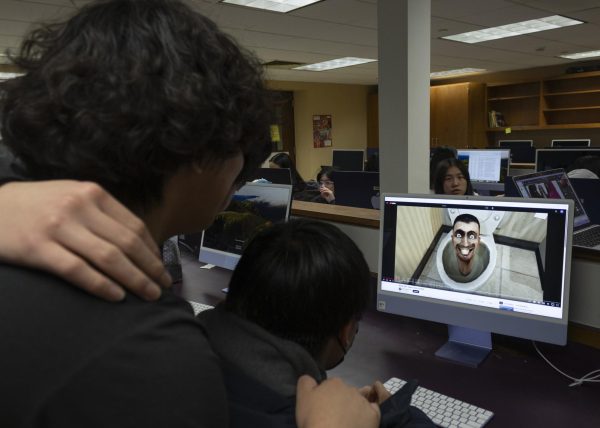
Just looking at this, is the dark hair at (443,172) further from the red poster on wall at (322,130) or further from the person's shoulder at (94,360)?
the red poster on wall at (322,130)

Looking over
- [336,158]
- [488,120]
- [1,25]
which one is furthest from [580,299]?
[488,120]

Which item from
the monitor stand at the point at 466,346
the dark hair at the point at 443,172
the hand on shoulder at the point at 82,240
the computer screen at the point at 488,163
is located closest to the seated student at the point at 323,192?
the dark hair at the point at 443,172

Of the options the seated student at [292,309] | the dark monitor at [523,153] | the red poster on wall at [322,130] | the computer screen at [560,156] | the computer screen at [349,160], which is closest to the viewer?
the seated student at [292,309]

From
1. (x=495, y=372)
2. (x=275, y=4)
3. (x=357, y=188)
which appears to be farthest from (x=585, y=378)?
(x=275, y=4)

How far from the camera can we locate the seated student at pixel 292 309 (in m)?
0.72

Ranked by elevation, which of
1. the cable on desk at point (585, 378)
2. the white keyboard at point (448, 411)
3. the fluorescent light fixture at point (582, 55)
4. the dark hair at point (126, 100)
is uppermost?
the fluorescent light fixture at point (582, 55)

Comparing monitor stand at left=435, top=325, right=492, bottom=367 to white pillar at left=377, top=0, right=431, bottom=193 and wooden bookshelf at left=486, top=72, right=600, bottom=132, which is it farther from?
wooden bookshelf at left=486, top=72, right=600, bottom=132

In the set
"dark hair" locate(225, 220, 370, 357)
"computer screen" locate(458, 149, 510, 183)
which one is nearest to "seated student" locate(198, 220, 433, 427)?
"dark hair" locate(225, 220, 370, 357)

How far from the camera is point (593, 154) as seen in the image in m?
4.54

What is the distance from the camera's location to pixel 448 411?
3.84 ft

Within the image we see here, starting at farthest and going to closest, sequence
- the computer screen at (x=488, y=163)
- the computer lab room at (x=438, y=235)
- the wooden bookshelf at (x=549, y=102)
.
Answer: the wooden bookshelf at (x=549, y=102), the computer screen at (x=488, y=163), the computer lab room at (x=438, y=235)

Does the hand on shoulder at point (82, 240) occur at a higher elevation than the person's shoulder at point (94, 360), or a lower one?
higher

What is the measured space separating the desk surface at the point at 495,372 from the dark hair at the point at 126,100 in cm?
99

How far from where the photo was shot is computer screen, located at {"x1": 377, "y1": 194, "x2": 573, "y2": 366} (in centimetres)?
129
